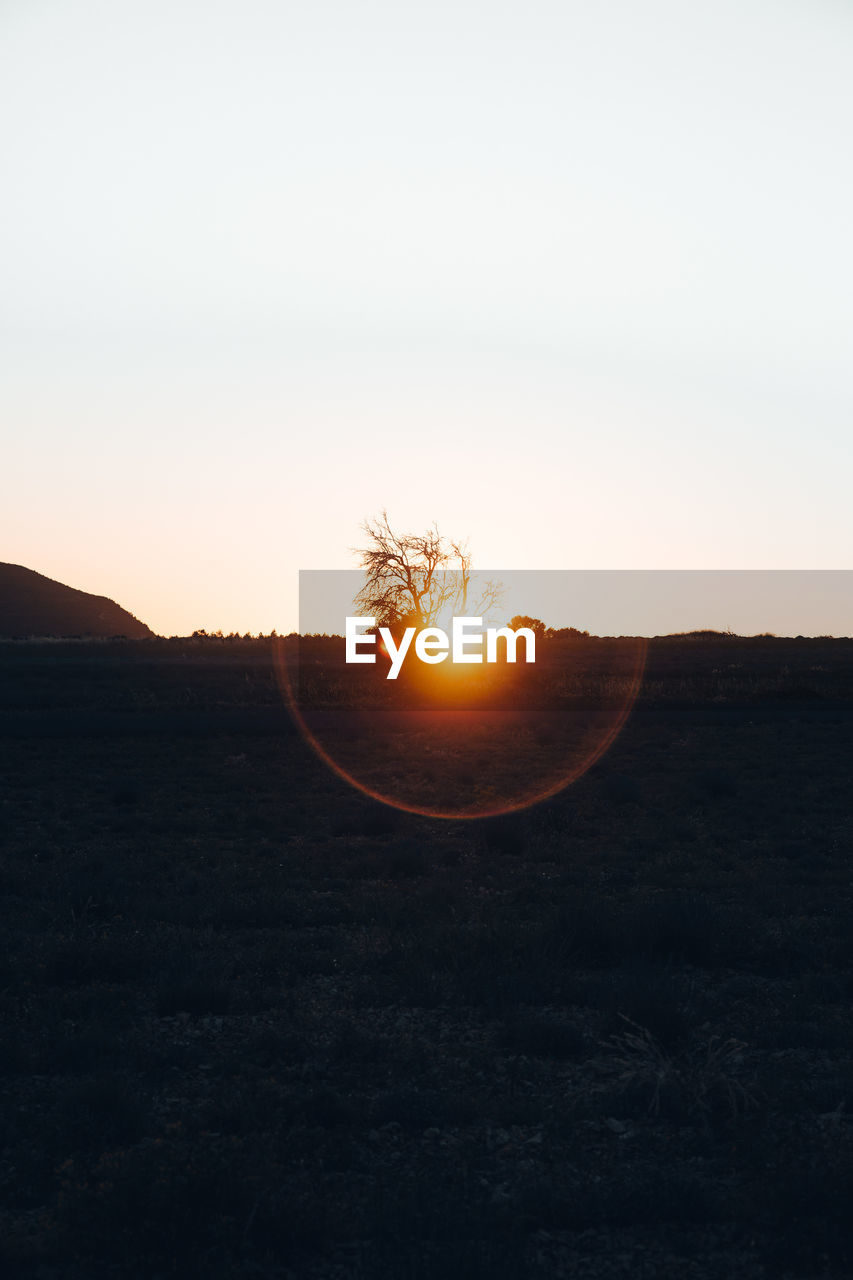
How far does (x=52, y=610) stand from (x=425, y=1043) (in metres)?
149

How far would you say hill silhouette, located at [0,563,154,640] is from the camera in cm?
13912

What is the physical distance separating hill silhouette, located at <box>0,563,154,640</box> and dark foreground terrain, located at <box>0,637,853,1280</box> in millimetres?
123407

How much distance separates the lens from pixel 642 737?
94.7 feet

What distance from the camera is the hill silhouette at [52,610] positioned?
139 meters

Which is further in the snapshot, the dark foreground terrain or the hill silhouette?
the hill silhouette

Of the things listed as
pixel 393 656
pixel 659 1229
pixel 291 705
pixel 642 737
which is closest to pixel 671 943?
pixel 659 1229

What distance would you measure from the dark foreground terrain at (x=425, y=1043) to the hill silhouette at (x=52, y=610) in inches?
4859

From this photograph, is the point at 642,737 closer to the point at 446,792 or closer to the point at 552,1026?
the point at 446,792

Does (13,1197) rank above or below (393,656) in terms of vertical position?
below

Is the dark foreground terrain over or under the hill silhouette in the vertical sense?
under

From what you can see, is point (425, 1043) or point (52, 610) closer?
point (425, 1043)

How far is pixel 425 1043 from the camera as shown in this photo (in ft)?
28.0

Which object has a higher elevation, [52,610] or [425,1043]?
[52,610]

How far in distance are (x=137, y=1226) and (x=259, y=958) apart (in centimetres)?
502
